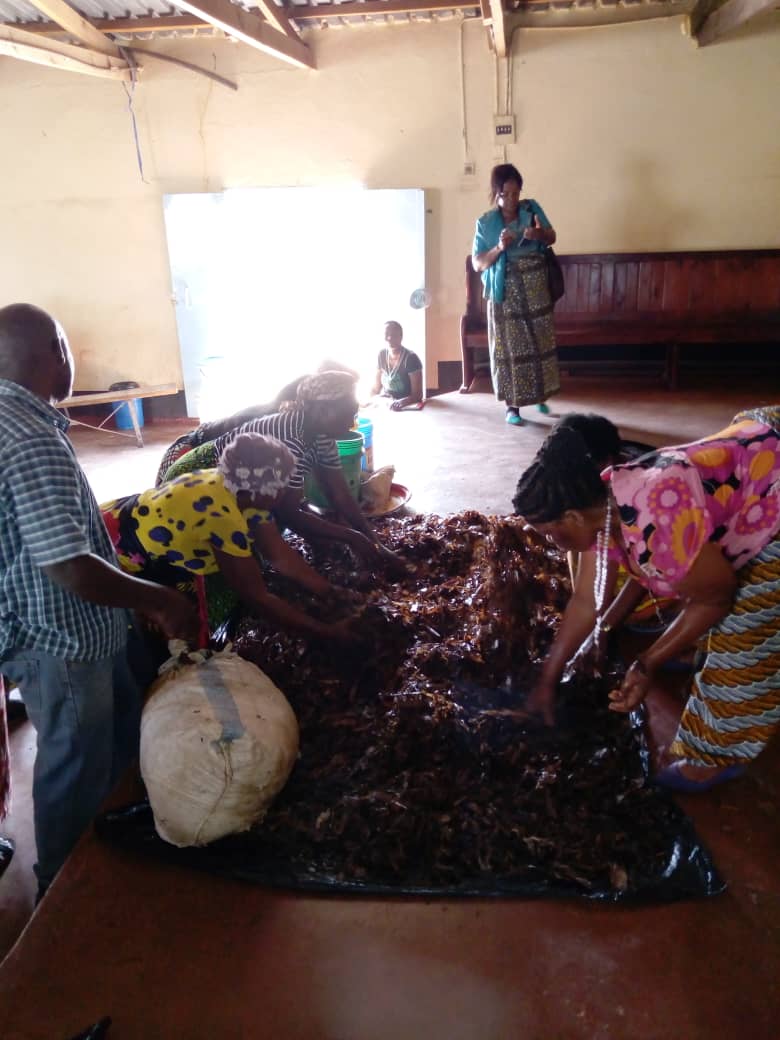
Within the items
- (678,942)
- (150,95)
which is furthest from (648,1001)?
(150,95)

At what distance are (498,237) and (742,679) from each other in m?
3.70

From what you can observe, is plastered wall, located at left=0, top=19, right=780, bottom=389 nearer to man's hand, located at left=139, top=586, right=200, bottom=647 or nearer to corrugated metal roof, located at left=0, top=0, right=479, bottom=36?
corrugated metal roof, located at left=0, top=0, right=479, bottom=36

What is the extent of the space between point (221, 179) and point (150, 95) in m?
0.99

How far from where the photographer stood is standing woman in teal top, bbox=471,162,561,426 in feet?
14.8

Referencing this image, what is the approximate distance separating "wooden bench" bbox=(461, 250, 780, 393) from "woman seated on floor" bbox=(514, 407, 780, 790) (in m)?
4.79

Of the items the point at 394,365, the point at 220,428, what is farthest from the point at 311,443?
the point at 394,365

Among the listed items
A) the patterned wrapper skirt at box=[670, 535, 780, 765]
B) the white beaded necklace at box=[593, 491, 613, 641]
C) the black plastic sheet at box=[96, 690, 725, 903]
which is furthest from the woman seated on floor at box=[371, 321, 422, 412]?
the black plastic sheet at box=[96, 690, 725, 903]

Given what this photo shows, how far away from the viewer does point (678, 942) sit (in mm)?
1330

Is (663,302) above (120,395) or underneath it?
above

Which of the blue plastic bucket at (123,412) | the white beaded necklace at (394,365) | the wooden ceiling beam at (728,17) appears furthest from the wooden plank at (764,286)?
the blue plastic bucket at (123,412)

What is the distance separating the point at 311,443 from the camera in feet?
9.18

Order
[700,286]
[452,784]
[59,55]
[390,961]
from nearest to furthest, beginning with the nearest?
[390,961] → [452,784] → [59,55] → [700,286]

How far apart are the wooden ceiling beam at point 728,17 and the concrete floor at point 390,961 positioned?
18.5 ft

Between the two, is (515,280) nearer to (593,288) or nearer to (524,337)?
(524,337)
